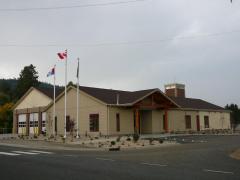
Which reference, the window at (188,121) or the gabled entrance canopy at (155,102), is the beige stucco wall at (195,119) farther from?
the gabled entrance canopy at (155,102)

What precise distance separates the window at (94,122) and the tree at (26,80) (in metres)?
43.2

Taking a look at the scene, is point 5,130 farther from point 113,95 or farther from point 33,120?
point 113,95

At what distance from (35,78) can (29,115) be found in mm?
32972

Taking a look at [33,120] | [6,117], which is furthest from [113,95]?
[6,117]

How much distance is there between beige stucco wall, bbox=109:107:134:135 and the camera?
3756 centimetres

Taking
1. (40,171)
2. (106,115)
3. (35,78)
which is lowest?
(40,171)

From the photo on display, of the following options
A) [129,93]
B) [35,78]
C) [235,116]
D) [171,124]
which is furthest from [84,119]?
[35,78]

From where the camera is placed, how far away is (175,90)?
61094mm

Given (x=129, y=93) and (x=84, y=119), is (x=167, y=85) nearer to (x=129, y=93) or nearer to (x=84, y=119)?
(x=129, y=93)

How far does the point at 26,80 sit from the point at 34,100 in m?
31.1

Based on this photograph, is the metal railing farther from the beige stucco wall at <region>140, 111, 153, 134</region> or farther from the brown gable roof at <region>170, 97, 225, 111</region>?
the brown gable roof at <region>170, 97, 225, 111</region>

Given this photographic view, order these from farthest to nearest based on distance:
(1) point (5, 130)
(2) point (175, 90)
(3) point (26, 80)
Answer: (3) point (26, 80)
(2) point (175, 90)
(1) point (5, 130)

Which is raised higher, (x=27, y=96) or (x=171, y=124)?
(x=27, y=96)

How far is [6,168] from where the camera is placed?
40.1 feet
